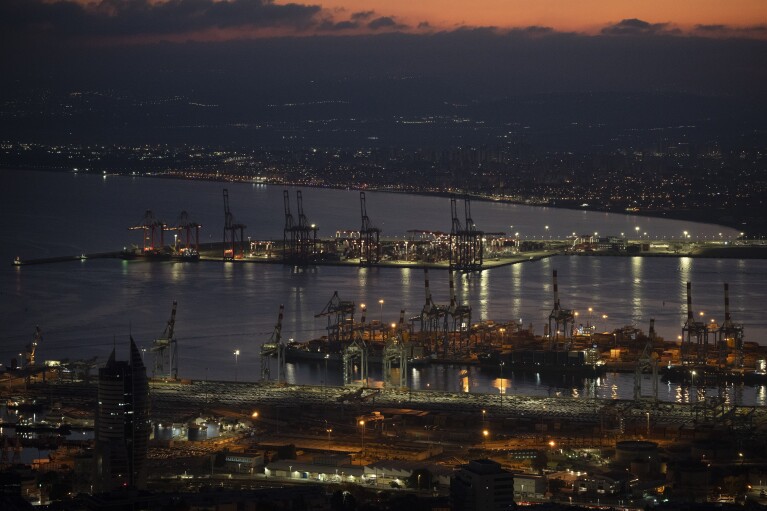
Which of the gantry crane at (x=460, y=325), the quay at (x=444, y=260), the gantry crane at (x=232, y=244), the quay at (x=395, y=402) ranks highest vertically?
the gantry crane at (x=232, y=244)

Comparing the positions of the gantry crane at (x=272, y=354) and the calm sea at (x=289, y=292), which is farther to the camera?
the calm sea at (x=289, y=292)

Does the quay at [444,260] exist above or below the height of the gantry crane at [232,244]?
below

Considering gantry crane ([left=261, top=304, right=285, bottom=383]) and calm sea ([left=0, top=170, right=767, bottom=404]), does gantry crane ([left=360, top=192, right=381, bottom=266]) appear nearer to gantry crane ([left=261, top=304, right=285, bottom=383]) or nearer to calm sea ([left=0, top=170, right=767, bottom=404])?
calm sea ([left=0, top=170, right=767, bottom=404])

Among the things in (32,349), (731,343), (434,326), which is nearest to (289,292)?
(434,326)

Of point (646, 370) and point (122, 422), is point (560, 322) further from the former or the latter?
point (122, 422)

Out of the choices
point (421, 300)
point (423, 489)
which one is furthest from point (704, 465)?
point (421, 300)

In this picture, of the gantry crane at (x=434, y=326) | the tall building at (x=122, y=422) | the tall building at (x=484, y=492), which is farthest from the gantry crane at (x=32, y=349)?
the tall building at (x=484, y=492)

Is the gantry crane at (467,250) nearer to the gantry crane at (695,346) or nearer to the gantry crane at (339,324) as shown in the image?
the gantry crane at (339,324)
